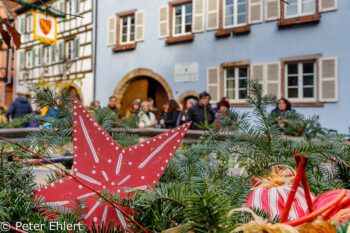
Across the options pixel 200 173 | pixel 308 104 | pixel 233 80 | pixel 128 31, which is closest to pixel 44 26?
pixel 128 31

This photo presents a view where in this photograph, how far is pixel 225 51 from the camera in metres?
8.39

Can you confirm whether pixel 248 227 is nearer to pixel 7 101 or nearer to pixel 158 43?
pixel 158 43

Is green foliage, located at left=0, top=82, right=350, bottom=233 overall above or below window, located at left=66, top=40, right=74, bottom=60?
below

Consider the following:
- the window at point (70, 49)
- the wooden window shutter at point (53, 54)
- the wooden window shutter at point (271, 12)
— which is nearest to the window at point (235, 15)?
the wooden window shutter at point (271, 12)

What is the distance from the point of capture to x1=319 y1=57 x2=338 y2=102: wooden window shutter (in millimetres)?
7082

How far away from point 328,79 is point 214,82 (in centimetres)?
270

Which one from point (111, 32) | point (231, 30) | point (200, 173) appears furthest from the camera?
point (111, 32)

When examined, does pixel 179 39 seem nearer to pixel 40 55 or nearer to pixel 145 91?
pixel 145 91

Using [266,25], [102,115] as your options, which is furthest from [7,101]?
[102,115]

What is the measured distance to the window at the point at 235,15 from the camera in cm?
812

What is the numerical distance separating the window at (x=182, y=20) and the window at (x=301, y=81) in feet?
9.46

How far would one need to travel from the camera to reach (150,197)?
1.39 feet

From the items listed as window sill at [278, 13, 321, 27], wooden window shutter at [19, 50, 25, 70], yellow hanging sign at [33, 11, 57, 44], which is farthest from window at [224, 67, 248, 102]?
wooden window shutter at [19, 50, 25, 70]

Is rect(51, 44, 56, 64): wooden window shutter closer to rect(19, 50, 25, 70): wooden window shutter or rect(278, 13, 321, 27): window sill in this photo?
rect(19, 50, 25, 70): wooden window shutter
